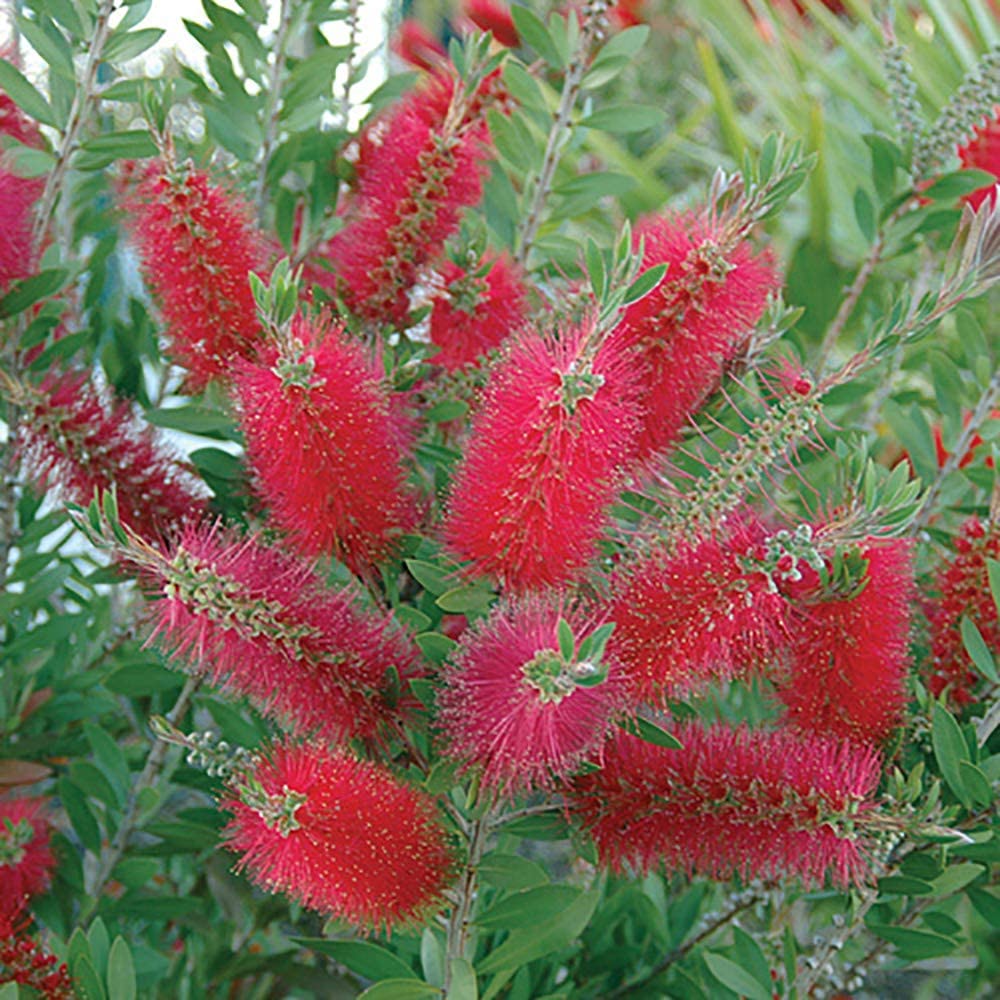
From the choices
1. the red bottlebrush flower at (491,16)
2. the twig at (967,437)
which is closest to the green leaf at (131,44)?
the twig at (967,437)

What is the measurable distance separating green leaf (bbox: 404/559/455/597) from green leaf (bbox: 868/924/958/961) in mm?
300

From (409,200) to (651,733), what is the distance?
28cm

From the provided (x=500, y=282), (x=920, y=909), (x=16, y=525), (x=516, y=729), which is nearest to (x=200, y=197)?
(x=500, y=282)

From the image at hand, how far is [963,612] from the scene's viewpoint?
1.87ft

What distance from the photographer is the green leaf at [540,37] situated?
0.67 m

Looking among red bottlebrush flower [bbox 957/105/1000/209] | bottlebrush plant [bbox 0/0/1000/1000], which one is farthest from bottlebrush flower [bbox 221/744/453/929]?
red bottlebrush flower [bbox 957/105/1000/209]

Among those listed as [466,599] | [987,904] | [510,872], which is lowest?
[987,904]

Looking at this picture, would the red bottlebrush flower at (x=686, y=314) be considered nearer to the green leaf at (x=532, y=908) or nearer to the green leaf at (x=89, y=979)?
the green leaf at (x=532, y=908)

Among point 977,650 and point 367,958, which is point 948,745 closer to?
point 977,650

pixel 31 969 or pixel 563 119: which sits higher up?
pixel 563 119

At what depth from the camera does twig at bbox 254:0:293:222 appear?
2.24 feet

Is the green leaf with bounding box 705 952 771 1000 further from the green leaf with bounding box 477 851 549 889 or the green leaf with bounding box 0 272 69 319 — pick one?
the green leaf with bounding box 0 272 69 319

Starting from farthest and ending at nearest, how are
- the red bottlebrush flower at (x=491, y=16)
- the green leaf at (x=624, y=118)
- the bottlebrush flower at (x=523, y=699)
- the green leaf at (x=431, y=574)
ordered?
the red bottlebrush flower at (x=491, y=16), the green leaf at (x=624, y=118), the green leaf at (x=431, y=574), the bottlebrush flower at (x=523, y=699)

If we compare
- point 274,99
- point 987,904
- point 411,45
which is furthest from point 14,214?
point 411,45
